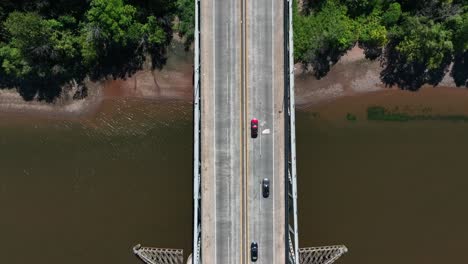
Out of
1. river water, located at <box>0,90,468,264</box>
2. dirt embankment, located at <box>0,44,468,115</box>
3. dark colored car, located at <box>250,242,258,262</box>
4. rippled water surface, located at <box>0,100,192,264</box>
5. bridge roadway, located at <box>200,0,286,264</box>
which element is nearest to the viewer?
bridge roadway, located at <box>200,0,286,264</box>

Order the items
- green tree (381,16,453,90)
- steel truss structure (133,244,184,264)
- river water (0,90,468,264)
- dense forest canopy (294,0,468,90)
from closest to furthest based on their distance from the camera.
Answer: green tree (381,16,453,90)
steel truss structure (133,244,184,264)
dense forest canopy (294,0,468,90)
river water (0,90,468,264)

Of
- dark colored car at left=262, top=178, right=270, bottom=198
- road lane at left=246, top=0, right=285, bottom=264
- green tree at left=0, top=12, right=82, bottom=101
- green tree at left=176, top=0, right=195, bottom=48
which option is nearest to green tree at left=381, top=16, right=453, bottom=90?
road lane at left=246, top=0, right=285, bottom=264

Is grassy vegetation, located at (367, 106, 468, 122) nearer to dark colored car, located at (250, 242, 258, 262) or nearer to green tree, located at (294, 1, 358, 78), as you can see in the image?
green tree, located at (294, 1, 358, 78)

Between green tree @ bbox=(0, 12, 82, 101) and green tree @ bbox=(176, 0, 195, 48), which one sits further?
green tree @ bbox=(176, 0, 195, 48)

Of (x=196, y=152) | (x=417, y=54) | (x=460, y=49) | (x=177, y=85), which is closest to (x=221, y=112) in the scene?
(x=196, y=152)

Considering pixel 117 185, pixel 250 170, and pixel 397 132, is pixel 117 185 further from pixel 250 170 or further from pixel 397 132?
pixel 397 132

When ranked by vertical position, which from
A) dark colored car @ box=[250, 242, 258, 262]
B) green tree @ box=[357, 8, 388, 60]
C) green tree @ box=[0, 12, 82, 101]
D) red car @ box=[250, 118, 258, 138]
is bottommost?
dark colored car @ box=[250, 242, 258, 262]

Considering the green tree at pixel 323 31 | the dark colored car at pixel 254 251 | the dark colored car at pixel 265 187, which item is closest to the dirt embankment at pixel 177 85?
the green tree at pixel 323 31

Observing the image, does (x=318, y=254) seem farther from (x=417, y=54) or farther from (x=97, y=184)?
(x=97, y=184)

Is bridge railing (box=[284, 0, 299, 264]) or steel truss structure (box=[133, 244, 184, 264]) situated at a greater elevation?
bridge railing (box=[284, 0, 299, 264])
